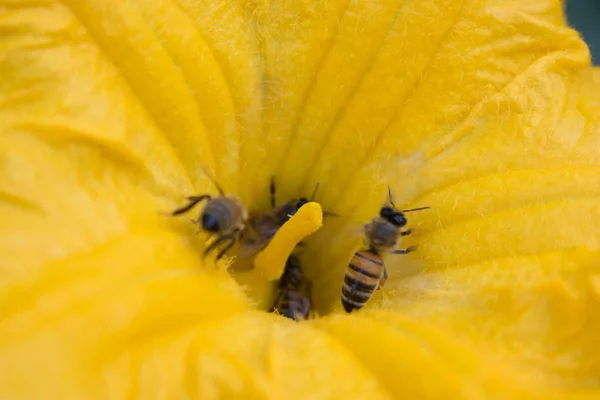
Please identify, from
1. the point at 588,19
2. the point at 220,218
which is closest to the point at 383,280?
the point at 220,218

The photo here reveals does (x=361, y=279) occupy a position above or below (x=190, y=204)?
below

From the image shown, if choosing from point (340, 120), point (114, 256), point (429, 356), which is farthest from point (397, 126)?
point (114, 256)

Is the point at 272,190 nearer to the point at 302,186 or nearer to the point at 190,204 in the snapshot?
the point at 302,186

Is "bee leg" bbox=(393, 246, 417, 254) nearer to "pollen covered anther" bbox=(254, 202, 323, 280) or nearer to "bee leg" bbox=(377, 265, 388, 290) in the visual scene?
"bee leg" bbox=(377, 265, 388, 290)

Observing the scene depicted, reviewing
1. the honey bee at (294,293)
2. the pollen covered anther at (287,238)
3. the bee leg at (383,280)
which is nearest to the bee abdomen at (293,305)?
the honey bee at (294,293)

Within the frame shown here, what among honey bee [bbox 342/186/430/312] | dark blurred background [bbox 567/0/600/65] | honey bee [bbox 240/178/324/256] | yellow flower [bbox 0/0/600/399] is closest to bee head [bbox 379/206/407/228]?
honey bee [bbox 342/186/430/312]

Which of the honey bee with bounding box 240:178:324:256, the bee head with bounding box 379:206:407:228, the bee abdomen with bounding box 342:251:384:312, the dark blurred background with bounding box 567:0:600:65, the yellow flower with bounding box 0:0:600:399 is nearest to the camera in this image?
the yellow flower with bounding box 0:0:600:399
